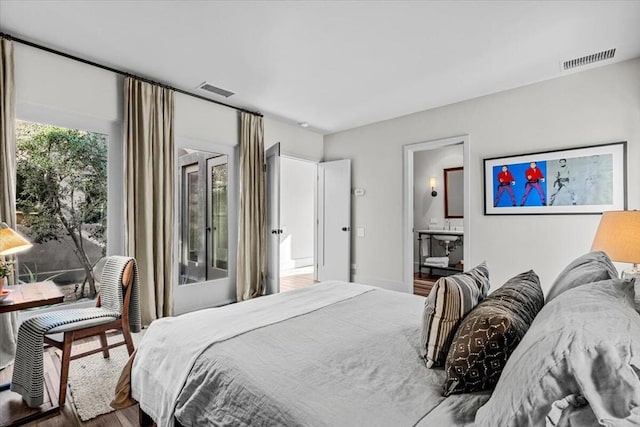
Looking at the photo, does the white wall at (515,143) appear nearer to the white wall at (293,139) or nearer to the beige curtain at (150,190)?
the white wall at (293,139)

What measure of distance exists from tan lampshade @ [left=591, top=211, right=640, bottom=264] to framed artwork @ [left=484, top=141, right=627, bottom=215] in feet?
4.62

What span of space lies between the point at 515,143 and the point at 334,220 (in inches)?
115

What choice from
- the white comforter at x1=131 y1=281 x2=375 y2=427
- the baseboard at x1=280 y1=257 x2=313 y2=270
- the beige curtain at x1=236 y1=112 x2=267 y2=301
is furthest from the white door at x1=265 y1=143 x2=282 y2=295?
the baseboard at x1=280 y1=257 x2=313 y2=270

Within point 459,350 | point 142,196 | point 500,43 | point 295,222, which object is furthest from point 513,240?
point 295,222

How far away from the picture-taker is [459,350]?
107cm

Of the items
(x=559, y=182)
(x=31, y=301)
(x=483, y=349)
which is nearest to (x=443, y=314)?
(x=483, y=349)

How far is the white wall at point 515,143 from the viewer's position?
3221 millimetres

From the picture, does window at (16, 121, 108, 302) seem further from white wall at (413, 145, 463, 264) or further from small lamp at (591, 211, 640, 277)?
white wall at (413, 145, 463, 264)

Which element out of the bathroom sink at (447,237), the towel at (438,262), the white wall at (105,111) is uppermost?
the white wall at (105,111)

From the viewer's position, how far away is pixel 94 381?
2309 mm

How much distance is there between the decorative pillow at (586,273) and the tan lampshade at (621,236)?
2.24ft

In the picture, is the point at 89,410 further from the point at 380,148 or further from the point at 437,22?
the point at 380,148

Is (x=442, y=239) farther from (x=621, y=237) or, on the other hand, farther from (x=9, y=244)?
(x=9, y=244)

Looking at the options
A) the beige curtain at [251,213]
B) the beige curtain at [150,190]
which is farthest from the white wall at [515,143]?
the beige curtain at [150,190]
